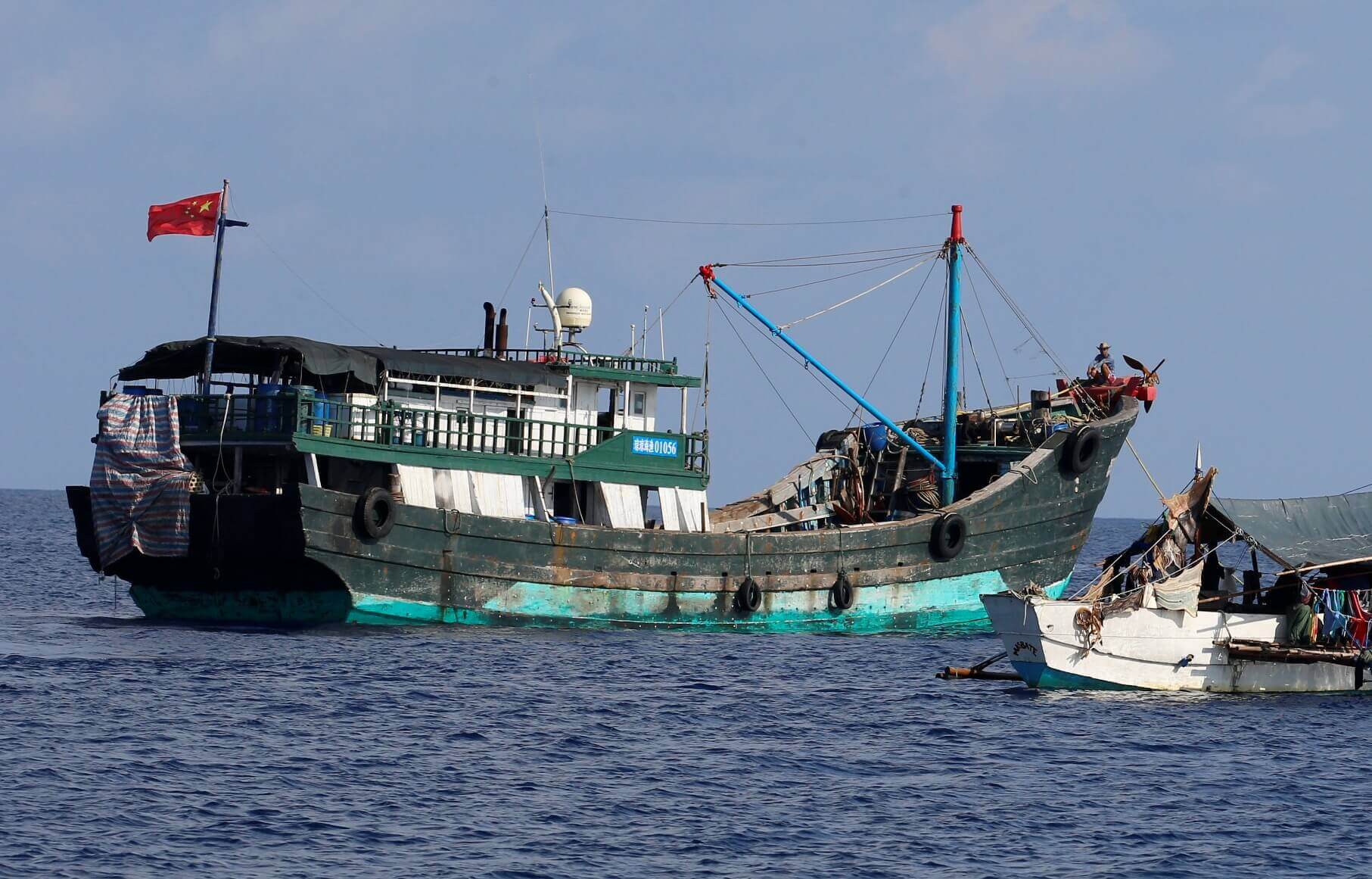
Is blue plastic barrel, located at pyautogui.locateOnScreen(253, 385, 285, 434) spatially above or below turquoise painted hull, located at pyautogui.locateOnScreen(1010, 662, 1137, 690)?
above

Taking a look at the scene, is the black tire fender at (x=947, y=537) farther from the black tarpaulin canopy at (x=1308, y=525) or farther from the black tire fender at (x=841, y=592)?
the black tarpaulin canopy at (x=1308, y=525)

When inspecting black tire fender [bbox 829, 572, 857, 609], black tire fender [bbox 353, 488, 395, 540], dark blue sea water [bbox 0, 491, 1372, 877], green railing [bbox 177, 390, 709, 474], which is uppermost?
green railing [bbox 177, 390, 709, 474]

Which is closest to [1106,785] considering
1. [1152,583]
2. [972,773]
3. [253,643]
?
[972,773]

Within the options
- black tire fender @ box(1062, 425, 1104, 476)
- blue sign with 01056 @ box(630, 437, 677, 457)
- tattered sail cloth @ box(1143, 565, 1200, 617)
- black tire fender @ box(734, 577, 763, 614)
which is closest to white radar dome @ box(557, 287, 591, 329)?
blue sign with 01056 @ box(630, 437, 677, 457)

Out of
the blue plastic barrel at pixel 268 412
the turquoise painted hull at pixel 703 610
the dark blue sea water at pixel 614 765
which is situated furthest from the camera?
the turquoise painted hull at pixel 703 610

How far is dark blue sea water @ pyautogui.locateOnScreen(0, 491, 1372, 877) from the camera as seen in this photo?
18.0m

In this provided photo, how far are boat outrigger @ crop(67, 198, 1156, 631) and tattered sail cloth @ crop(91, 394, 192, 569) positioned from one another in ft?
0.13

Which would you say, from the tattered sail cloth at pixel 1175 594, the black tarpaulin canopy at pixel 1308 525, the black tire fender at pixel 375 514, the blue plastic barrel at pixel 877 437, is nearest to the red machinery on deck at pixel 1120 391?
the blue plastic barrel at pixel 877 437

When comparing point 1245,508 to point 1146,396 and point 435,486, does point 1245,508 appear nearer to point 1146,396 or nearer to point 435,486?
point 1146,396

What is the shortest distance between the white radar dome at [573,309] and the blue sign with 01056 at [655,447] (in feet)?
10.6

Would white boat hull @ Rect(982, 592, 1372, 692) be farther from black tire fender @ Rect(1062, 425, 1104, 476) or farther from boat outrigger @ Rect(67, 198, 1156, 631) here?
black tire fender @ Rect(1062, 425, 1104, 476)

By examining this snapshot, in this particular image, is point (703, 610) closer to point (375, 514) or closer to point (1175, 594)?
point (375, 514)

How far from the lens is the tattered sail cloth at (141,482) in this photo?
3017 centimetres

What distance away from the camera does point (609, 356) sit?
1368 inches
